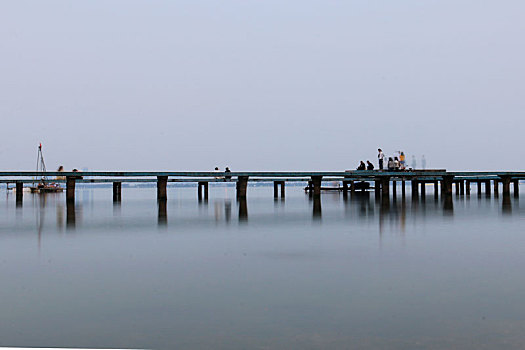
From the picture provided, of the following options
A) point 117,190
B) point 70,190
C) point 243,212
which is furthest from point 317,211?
point 117,190

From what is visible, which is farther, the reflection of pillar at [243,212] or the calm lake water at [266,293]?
the reflection of pillar at [243,212]

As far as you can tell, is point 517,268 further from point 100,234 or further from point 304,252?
point 100,234

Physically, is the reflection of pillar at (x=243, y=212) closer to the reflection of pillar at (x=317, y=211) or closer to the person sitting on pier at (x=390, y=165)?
the reflection of pillar at (x=317, y=211)

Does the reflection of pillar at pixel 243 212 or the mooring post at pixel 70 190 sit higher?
the mooring post at pixel 70 190

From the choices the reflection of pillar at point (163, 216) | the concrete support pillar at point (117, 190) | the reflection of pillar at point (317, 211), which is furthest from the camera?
the concrete support pillar at point (117, 190)

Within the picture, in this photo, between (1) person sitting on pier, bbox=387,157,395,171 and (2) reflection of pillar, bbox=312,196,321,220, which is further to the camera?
(1) person sitting on pier, bbox=387,157,395,171

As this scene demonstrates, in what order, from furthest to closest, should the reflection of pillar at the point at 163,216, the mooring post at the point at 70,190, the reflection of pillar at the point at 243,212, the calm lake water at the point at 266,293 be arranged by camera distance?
the mooring post at the point at 70,190, the reflection of pillar at the point at 243,212, the reflection of pillar at the point at 163,216, the calm lake water at the point at 266,293

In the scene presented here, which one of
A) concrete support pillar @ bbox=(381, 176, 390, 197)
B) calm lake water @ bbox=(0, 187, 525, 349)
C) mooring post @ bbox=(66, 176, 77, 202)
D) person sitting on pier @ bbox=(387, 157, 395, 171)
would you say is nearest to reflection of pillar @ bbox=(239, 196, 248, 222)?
calm lake water @ bbox=(0, 187, 525, 349)

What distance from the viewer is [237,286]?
6.12 metres

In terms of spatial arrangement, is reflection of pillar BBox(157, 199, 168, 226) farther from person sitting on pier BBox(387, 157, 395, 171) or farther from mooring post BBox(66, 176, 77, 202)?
person sitting on pier BBox(387, 157, 395, 171)

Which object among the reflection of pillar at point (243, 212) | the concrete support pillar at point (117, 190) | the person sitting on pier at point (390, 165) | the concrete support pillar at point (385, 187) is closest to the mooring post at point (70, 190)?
the reflection of pillar at point (243, 212)

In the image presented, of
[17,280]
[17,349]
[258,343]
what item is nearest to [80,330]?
[17,349]

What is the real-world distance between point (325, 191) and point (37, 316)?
60.3 m

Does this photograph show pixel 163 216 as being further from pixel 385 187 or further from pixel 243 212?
pixel 385 187
